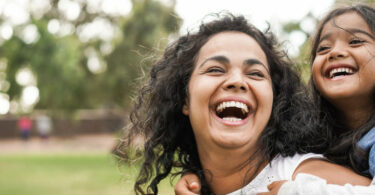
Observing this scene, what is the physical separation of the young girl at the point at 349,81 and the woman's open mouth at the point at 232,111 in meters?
0.39

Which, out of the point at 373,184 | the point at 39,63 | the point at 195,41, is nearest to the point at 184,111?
the point at 195,41

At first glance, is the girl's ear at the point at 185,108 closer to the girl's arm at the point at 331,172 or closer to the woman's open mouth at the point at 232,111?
the woman's open mouth at the point at 232,111

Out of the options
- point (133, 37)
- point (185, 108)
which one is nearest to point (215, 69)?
point (185, 108)

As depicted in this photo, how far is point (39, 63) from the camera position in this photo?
1709 centimetres

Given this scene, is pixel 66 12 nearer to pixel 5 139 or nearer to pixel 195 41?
pixel 5 139

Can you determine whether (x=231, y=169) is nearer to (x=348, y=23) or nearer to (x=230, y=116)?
(x=230, y=116)

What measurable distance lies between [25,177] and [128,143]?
856 cm

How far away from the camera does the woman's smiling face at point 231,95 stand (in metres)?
2.25

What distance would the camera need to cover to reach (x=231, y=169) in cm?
237

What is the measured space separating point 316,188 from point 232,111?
69 cm

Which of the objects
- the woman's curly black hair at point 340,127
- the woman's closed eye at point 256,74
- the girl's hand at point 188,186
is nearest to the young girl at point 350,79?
the woman's curly black hair at point 340,127

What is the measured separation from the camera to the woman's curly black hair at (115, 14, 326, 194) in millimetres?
2434

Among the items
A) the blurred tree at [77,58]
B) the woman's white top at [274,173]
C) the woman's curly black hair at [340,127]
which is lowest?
the woman's white top at [274,173]

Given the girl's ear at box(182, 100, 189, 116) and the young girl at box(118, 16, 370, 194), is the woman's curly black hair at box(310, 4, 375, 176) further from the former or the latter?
the girl's ear at box(182, 100, 189, 116)
